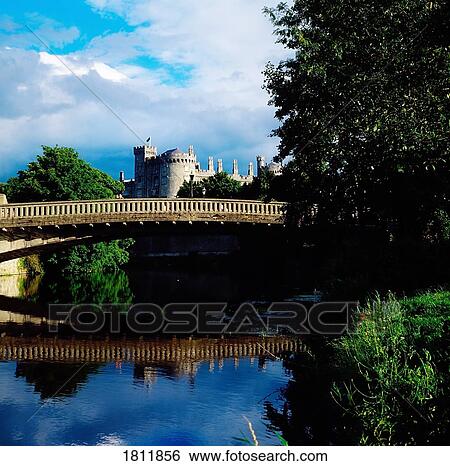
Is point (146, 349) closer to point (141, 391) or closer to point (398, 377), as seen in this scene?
point (141, 391)

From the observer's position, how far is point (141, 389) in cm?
A: 1307

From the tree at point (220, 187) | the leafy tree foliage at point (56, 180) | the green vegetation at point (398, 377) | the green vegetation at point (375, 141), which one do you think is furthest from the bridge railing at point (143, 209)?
the tree at point (220, 187)

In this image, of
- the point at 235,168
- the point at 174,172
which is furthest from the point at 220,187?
the point at 235,168

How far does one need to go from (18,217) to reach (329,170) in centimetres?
1824

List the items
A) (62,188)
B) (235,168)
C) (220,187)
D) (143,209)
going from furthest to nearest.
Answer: (235,168) → (220,187) → (62,188) → (143,209)

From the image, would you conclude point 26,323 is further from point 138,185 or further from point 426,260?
point 138,185

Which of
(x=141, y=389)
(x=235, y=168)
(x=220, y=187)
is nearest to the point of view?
(x=141, y=389)

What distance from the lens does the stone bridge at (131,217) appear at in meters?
30.3

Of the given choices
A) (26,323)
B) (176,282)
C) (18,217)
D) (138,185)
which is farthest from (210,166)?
(26,323)

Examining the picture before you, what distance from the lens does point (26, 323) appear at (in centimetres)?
2316

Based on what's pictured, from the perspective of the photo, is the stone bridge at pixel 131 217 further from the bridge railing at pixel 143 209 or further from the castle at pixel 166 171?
the castle at pixel 166 171

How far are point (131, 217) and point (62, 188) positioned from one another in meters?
18.0

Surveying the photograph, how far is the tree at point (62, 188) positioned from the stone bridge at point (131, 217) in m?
14.9

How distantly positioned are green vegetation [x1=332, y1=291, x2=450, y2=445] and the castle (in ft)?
277
